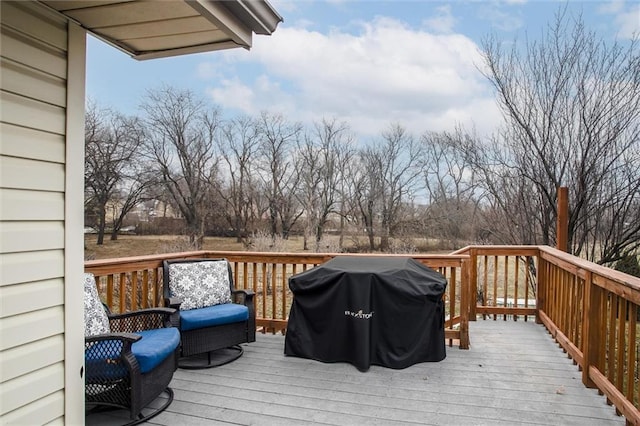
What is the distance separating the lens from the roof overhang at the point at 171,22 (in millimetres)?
1586

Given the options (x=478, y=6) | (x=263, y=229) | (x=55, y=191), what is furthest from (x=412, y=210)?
(x=55, y=191)

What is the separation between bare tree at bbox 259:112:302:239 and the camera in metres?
20.2

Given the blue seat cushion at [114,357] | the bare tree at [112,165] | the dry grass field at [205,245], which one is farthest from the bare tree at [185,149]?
the blue seat cushion at [114,357]

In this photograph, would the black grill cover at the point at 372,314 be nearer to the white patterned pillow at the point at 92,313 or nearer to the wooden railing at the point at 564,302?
the wooden railing at the point at 564,302

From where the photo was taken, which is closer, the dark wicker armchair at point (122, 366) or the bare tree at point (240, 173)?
the dark wicker armchair at point (122, 366)

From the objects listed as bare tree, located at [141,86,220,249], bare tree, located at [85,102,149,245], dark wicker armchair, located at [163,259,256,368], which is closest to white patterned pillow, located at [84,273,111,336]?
dark wicker armchair, located at [163,259,256,368]

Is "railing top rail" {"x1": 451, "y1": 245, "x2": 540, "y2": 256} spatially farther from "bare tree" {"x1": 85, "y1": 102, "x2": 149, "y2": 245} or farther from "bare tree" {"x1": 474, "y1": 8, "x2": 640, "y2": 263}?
"bare tree" {"x1": 85, "y1": 102, "x2": 149, "y2": 245}

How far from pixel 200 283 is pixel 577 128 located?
5937 mm

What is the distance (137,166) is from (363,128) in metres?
11.1

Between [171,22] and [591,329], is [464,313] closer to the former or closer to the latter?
[591,329]

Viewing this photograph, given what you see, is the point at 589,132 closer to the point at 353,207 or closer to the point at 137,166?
the point at 353,207

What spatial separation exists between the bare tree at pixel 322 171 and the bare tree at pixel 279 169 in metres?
0.60

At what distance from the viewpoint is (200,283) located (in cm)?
380

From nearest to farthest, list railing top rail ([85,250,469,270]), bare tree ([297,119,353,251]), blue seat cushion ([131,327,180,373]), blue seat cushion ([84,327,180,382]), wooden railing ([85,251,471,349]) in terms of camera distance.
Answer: blue seat cushion ([84,327,180,382])
blue seat cushion ([131,327,180,373])
wooden railing ([85,251,471,349])
railing top rail ([85,250,469,270])
bare tree ([297,119,353,251])
